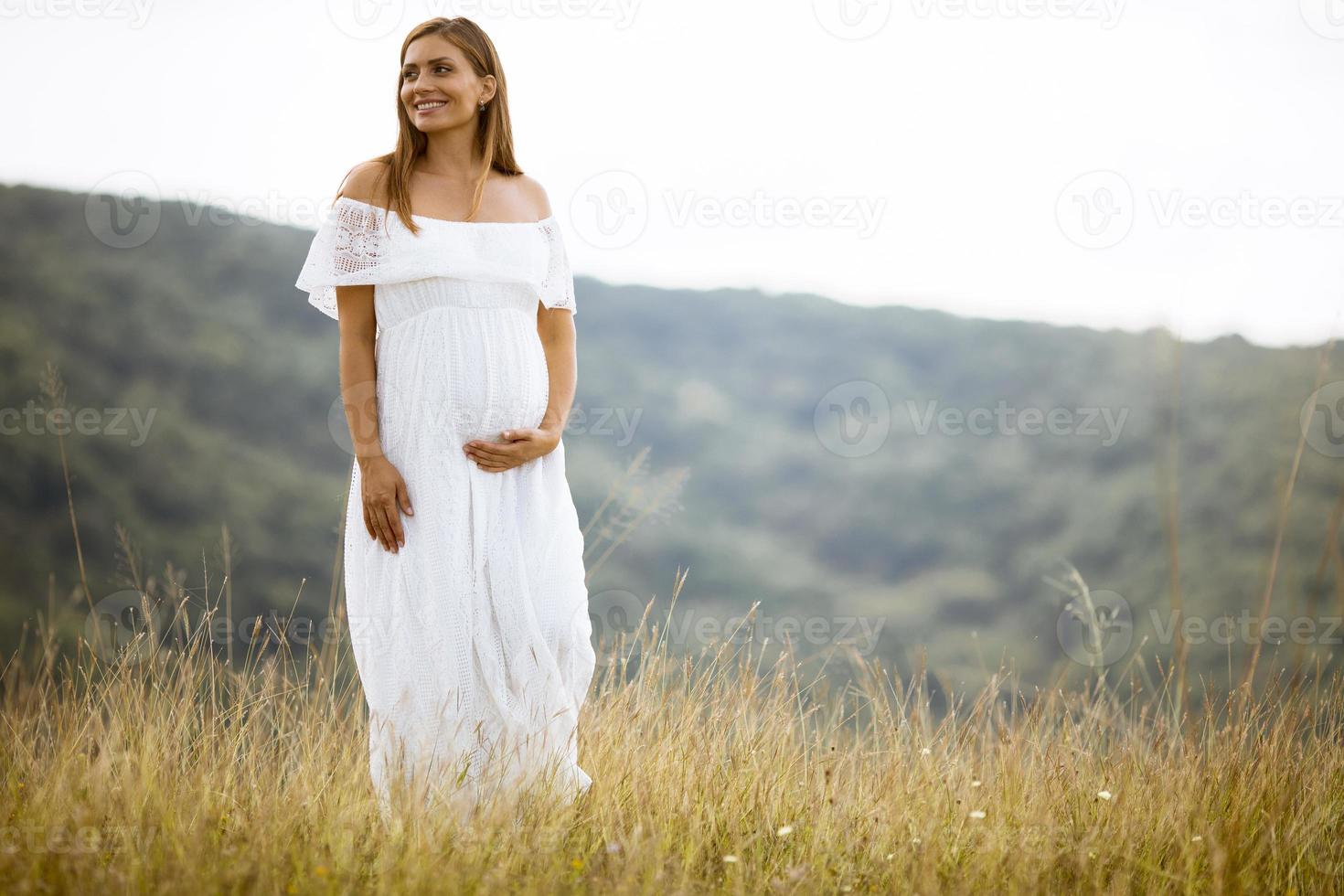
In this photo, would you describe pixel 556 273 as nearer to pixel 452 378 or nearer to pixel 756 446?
pixel 452 378

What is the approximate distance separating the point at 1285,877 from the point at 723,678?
1.45m

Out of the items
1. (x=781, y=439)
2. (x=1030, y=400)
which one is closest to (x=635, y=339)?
(x=781, y=439)

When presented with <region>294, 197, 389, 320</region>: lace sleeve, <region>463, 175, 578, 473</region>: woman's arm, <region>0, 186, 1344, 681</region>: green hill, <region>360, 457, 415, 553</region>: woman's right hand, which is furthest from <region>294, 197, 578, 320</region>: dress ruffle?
<region>0, 186, 1344, 681</region>: green hill

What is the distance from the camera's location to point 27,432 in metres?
27.0

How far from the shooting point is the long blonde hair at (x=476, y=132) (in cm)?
246

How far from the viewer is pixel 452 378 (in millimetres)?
2416

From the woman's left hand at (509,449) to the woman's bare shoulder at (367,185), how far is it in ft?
2.02

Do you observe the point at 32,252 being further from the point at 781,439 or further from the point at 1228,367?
the point at 1228,367

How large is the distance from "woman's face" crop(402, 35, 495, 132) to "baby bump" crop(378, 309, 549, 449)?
1.60ft

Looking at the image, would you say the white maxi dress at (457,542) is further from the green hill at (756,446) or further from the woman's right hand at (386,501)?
the green hill at (756,446)

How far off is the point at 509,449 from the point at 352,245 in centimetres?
60

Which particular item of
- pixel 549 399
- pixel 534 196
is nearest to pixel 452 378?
pixel 549 399

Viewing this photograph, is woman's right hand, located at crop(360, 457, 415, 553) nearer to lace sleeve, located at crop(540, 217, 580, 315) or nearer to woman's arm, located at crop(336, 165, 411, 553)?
woman's arm, located at crop(336, 165, 411, 553)

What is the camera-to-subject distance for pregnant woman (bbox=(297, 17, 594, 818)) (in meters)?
2.35
